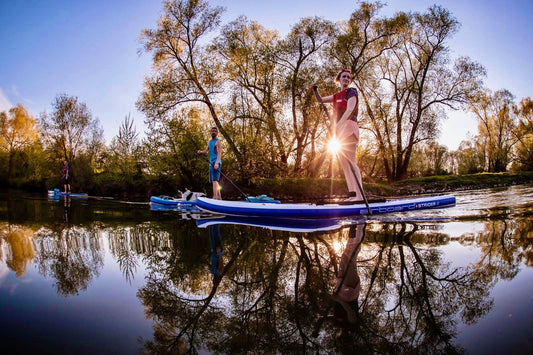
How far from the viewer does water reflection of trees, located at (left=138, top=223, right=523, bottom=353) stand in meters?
1.62

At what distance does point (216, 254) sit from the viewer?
3.62m

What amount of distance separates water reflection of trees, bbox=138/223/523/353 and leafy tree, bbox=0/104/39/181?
2038 inches

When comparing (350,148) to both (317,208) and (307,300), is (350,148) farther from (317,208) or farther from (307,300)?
(307,300)

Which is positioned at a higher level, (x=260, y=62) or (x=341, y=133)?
(x=260, y=62)

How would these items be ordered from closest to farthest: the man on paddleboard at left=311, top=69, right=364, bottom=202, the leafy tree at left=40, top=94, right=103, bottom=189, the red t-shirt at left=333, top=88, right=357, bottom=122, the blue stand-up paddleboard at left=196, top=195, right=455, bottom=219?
1. the blue stand-up paddleboard at left=196, top=195, right=455, bottom=219
2. the man on paddleboard at left=311, top=69, right=364, bottom=202
3. the red t-shirt at left=333, top=88, right=357, bottom=122
4. the leafy tree at left=40, top=94, right=103, bottom=189

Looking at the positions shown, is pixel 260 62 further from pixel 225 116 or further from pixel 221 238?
pixel 221 238

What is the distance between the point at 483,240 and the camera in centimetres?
376

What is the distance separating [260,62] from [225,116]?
14.7 feet

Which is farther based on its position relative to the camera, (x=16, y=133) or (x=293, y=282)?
(x=16, y=133)

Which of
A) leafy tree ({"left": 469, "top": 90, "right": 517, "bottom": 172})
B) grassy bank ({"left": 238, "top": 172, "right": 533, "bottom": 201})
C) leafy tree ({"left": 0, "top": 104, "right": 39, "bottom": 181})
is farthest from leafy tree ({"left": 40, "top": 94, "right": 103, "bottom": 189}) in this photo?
leafy tree ({"left": 469, "top": 90, "right": 517, "bottom": 172})

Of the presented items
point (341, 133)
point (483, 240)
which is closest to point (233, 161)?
point (341, 133)

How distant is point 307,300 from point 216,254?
1.78 metres

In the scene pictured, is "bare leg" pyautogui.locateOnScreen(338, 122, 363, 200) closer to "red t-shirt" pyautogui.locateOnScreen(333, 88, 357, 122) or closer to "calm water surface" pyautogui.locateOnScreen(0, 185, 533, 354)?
"red t-shirt" pyautogui.locateOnScreen(333, 88, 357, 122)

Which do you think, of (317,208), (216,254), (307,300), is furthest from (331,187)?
(307,300)
